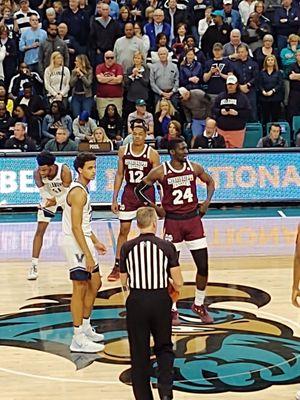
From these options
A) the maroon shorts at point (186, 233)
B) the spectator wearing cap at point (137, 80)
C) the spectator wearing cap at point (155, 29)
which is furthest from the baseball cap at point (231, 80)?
the maroon shorts at point (186, 233)

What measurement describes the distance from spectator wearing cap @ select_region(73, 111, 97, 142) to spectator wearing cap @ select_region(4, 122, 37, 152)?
87 centimetres

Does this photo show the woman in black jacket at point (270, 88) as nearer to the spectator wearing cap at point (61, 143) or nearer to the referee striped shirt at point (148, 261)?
the spectator wearing cap at point (61, 143)

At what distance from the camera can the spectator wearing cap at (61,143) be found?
15766 millimetres

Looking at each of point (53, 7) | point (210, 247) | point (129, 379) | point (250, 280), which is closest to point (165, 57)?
point (53, 7)

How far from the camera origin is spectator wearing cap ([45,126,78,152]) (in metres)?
15.8

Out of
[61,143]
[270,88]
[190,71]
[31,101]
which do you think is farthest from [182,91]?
[31,101]

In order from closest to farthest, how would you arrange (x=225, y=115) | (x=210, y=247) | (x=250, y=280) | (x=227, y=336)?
(x=227, y=336) < (x=250, y=280) < (x=210, y=247) < (x=225, y=115)

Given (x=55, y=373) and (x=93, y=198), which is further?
(x=93, y=198)

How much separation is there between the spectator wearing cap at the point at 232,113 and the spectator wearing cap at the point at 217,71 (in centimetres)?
67

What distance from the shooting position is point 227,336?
9.02 m

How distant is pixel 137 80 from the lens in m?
17.1

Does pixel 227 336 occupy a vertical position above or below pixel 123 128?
below

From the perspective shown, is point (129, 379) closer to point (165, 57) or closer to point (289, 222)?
point (289, 222)

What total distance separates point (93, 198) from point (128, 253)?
8562 millimetres
